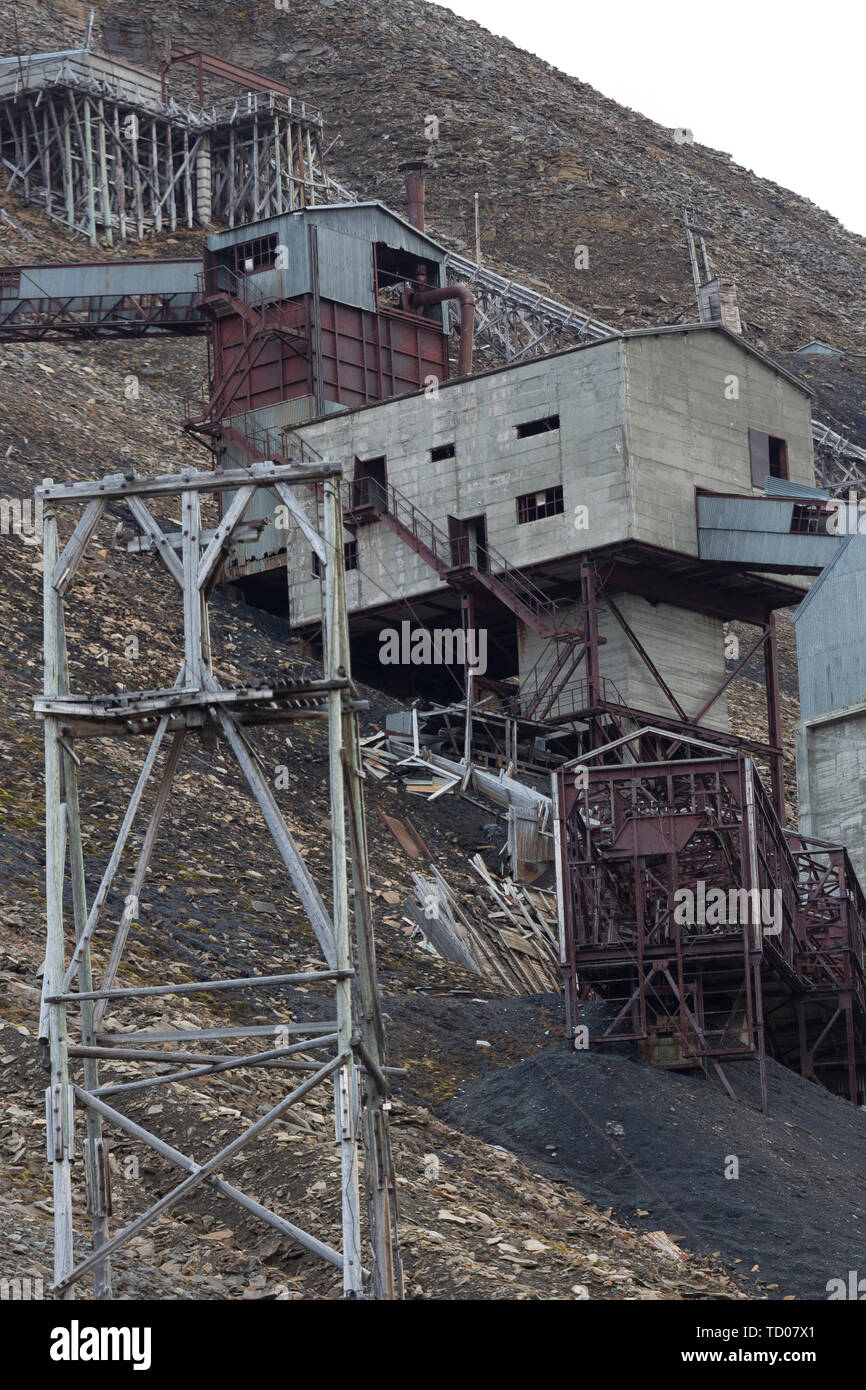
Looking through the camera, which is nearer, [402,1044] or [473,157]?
[402,1044]

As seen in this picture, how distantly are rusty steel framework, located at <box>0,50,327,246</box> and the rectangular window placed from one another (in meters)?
32.2

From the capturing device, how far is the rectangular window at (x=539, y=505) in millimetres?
46375

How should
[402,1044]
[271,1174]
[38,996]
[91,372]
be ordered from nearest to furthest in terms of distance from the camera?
[271,1174] → [38,996] → [402,1044] → [91,372]

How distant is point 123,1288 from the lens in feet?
67.9

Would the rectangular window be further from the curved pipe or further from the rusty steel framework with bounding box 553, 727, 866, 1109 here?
the rusty steel framework with bounding box 553, 727, 866, 1109

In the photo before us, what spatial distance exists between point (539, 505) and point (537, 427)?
5.68 ft

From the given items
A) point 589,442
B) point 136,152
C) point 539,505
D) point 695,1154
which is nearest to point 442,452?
point 539,505

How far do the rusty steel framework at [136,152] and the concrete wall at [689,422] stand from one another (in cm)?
3129

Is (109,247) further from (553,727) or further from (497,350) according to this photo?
(553,727)

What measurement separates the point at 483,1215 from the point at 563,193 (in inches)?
3228

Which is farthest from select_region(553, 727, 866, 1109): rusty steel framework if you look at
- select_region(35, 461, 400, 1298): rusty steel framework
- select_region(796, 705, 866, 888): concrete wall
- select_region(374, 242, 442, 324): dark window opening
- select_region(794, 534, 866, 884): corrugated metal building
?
select_region(374, 242, 442, 324): dark window opening

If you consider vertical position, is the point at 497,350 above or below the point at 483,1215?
above

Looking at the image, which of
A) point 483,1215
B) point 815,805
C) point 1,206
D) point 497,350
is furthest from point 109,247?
point 483,1215

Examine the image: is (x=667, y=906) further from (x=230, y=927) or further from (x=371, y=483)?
(x=371, y=483)
